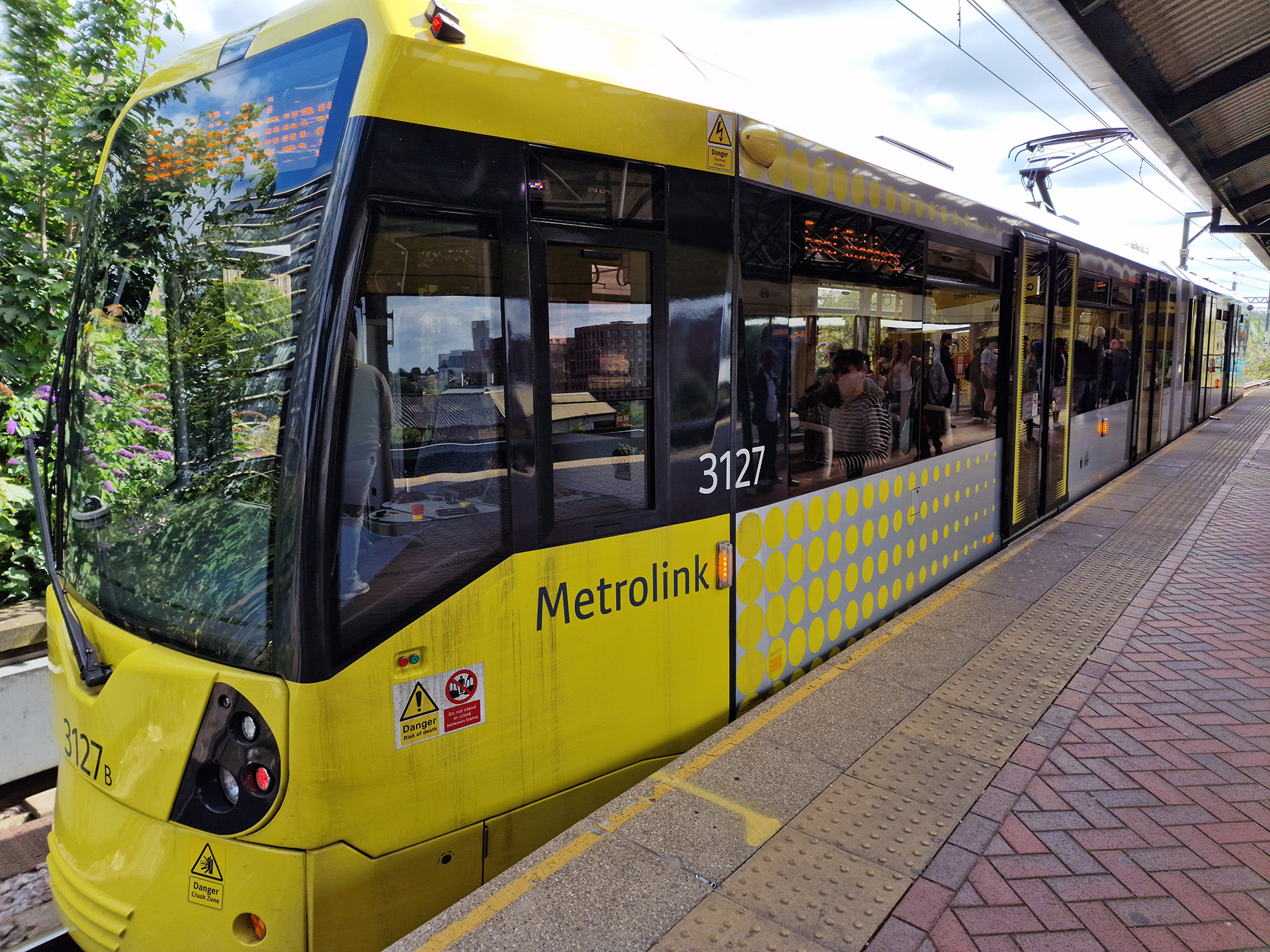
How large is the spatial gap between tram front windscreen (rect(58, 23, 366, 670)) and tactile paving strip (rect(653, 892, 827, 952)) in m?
1.37

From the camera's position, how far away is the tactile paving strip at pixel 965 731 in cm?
355

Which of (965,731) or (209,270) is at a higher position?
(209,270)

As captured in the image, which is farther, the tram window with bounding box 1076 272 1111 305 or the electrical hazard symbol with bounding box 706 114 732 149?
the tram window with bounding box 1076 272 1111 305

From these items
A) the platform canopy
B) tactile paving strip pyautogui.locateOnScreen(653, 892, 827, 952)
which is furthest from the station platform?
the platform canopy

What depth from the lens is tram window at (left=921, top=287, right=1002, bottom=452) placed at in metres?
5.46

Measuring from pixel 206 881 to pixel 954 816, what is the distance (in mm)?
2437

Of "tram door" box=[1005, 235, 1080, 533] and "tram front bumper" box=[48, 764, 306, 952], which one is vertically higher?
"tram door" box=[1005, 235, 1080, 533]

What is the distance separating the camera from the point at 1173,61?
7.53 m

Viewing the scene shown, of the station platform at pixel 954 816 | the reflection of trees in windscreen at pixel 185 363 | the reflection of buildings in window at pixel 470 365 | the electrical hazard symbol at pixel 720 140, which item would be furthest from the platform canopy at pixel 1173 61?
the reflection of trees in windscreen at pixel 185 363

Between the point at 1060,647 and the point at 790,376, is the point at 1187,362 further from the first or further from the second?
the point at 790,376

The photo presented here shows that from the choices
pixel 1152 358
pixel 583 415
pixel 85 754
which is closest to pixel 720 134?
pixel 583 415

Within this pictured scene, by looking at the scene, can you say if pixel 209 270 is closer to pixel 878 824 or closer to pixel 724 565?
pixel 724 565

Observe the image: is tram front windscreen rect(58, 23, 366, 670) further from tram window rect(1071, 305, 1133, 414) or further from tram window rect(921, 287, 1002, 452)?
tram window rect(1071, 305, 1133, 414)

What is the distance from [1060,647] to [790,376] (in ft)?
7.83
